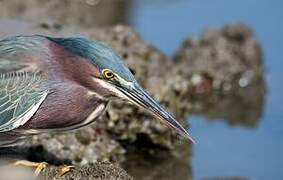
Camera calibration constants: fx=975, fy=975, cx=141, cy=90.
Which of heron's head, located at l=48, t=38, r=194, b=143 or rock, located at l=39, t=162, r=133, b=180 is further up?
heron's head, located at l=48, t=38, r=194, b=143

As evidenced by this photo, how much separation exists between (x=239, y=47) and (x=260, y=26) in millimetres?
772

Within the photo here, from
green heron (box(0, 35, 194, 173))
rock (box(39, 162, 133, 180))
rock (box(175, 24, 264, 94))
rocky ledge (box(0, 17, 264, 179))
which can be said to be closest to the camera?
rock (box(39, 162, 133, 180))

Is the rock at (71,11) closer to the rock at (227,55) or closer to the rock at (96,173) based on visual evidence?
the rock at (227,55)

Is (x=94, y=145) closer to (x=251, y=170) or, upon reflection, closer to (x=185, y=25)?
(x=251, y=170)

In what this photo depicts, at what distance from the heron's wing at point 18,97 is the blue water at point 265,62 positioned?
188 cm

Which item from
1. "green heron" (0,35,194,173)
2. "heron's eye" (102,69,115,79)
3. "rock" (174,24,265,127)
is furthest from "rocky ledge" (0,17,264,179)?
"heron's eye" (102,69,115,79)

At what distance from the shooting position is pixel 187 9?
9.82m

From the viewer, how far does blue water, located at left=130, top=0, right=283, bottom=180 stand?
6.56 metres

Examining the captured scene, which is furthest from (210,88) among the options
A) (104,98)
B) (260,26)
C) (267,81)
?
(104,98)

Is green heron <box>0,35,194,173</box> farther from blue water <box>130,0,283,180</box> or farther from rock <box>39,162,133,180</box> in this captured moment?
blue water <box>130,0,283,180</box>

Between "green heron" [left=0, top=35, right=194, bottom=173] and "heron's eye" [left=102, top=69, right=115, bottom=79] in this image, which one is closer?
"heron's eye" [left=102, top=69, right=115, bottom=79]

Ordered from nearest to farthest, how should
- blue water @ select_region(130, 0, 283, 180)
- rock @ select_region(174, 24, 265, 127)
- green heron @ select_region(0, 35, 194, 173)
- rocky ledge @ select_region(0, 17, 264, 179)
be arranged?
green heron @ select_region(0, 35, 194, 173) → rocky ledge @ select_region(0, 17, 264, 179) → blue water @ select_region(130, 0, 283, 180) → rock @ select_region(174, 24, 265, 127)

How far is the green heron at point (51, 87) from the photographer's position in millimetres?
4766

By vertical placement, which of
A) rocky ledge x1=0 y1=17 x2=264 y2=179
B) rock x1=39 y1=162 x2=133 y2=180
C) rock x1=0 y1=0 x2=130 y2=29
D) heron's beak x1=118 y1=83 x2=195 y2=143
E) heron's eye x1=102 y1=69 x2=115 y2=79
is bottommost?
rock x1=39 y1=162 x2=133 y2=180
